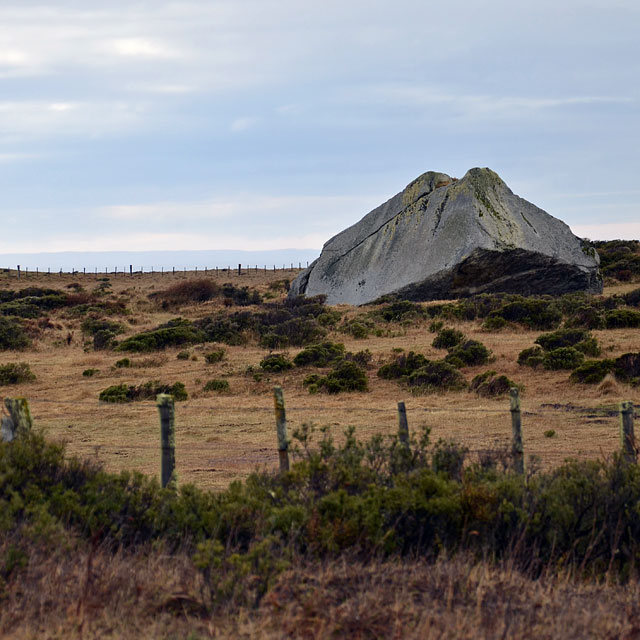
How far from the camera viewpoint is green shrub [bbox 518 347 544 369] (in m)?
17.0

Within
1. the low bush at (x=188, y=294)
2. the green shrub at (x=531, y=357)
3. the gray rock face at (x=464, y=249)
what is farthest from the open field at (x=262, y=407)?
the low bush at (x=188, y=294)

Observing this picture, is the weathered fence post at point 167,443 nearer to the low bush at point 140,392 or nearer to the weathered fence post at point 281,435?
the weathered fence post at point 281,435

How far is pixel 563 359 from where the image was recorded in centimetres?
1678

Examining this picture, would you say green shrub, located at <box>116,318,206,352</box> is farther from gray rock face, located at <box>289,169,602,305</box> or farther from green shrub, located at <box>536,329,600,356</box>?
green shrub, located at <box>536,329,600,356</box>

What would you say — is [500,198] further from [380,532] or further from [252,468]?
[380,532]

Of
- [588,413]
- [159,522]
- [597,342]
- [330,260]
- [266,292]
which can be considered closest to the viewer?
[159,522]

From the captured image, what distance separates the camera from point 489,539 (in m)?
5.68

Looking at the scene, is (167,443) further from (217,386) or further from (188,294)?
(188,294)

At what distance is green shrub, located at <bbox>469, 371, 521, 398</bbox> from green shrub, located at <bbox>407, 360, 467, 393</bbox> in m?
0.33

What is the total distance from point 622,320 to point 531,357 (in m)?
6.62

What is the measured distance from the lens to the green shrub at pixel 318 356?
1935cm

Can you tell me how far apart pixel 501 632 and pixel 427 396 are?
37.1 feet

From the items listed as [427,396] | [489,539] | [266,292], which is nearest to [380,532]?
[489,539]

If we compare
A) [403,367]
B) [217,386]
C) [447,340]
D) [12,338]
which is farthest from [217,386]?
[12,338]
